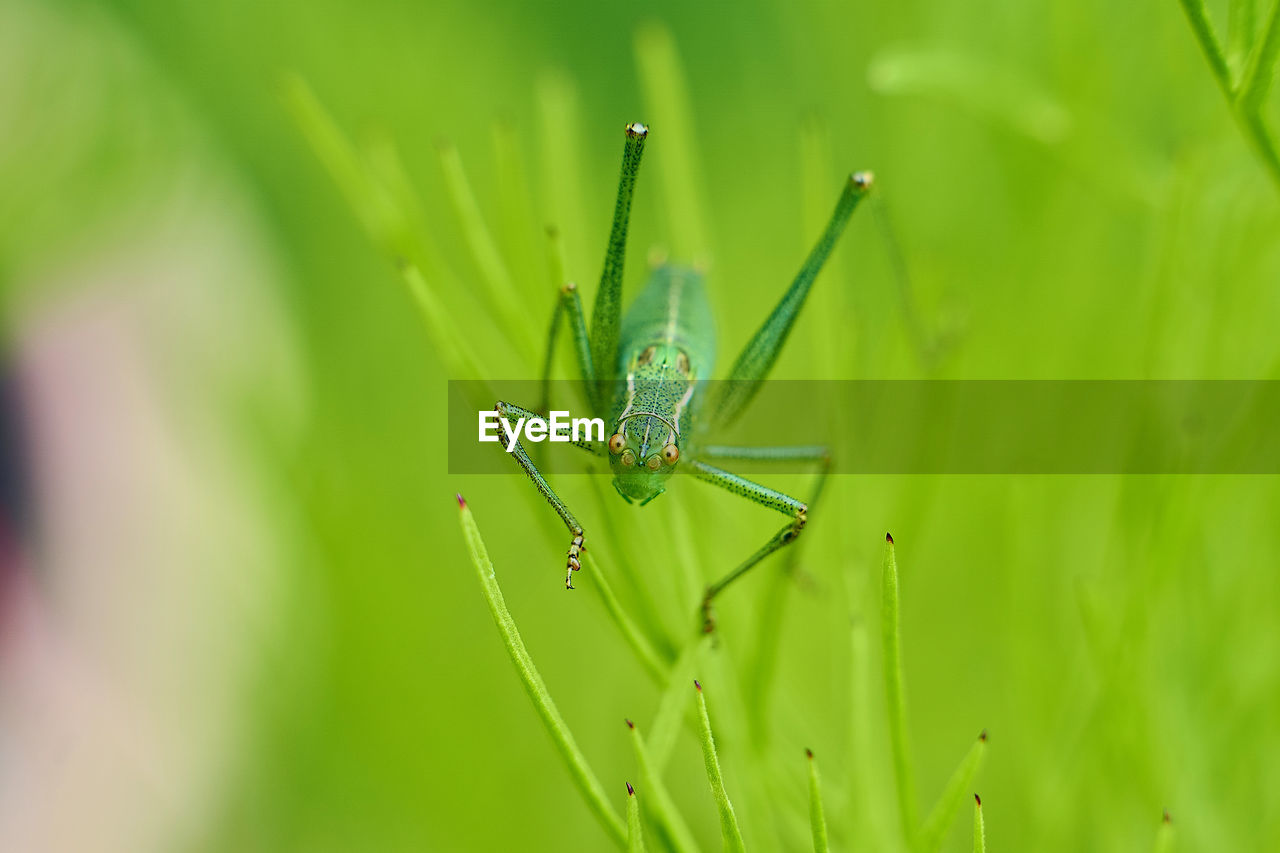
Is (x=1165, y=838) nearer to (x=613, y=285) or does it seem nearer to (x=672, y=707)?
(x=672, y=707)

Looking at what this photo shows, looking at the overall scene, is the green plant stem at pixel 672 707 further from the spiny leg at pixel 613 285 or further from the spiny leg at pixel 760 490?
the spiny leg at pixel 613 285

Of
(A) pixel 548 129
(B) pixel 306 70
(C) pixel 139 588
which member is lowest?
(C) pixel 139 588

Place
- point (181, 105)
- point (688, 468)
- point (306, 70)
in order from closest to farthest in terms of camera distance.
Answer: point (688, 468) → point (181, 105) → point (306, 70)

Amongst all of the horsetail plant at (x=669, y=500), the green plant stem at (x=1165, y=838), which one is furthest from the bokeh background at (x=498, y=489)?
the green plant stem at (x=1165, y=838)

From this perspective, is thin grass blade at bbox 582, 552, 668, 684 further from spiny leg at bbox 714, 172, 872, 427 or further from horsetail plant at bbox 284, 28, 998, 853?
spiny leg at bbox 714, 172, 872, 427

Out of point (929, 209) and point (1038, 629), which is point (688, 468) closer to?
point (1038, 629)

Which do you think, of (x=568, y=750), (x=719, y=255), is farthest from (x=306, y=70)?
(x=568, y=750)

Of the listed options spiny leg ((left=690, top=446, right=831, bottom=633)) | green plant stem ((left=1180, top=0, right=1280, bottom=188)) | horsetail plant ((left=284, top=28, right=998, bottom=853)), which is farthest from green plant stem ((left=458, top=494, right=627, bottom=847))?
green plant stem ((left=1180, top=0, right=1280, bottom=188))
